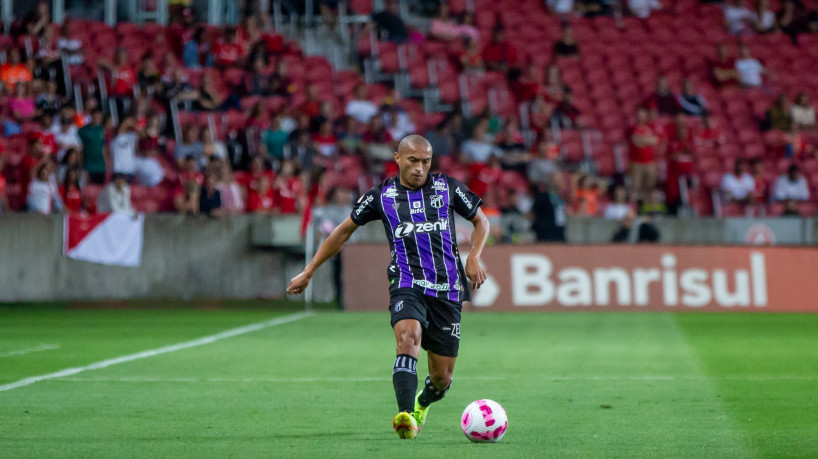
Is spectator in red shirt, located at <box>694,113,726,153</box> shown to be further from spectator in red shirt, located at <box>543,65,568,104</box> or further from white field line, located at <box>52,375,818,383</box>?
white field line, located at <box>52,375,818,383</box>

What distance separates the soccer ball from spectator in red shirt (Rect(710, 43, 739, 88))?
20.4 meters

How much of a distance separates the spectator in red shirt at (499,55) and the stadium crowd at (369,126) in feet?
0.10

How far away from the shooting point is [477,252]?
745 cm

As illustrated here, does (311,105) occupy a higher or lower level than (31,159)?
higher

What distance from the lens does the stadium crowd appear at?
69.2ft

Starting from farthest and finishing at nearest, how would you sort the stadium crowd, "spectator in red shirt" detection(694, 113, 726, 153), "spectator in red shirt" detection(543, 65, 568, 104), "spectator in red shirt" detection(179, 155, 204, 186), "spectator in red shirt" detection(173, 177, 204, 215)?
"spectator in red shirt" detection(543, 65, 568, 104) < "spectator in red shirt" detection(694, 113, 726, 153) < the stadium crowd < "spectator in red shirt" detection(179, 155, 204, 186) < "spectator in red shirt" detection(173, 177, 204, 215)

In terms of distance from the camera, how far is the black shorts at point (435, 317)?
7371mm

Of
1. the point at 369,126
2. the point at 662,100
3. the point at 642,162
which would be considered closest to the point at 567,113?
the point at 662,100

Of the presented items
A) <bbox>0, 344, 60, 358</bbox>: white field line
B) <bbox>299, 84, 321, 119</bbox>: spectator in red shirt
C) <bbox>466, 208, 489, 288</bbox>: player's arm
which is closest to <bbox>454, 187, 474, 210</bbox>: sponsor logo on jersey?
<bbox>466, 208, 489, 288</bbox>: player's arm

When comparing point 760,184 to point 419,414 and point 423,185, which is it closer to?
point 423,185

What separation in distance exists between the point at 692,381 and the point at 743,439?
3318mm

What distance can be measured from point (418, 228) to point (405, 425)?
122 centimetres

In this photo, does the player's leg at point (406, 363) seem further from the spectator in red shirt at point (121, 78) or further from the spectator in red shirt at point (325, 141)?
the spectator in red shirt at point (121, 78)

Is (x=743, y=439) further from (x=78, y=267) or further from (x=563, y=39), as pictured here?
(x=563, y=39)
